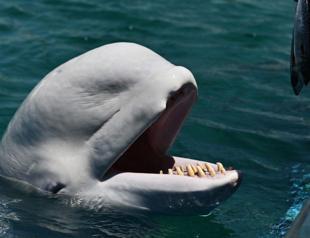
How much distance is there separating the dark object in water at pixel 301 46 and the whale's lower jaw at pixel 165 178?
2.25 feet

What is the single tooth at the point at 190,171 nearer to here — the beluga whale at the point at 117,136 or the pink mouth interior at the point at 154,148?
the beluga whale at the point at 117,136

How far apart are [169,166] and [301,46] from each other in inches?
44.5

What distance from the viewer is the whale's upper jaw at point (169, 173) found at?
4996mm

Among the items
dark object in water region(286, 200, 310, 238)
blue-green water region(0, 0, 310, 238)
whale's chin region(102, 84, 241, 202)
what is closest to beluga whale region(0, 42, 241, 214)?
whale's chin region(102, 84, 241, 202)

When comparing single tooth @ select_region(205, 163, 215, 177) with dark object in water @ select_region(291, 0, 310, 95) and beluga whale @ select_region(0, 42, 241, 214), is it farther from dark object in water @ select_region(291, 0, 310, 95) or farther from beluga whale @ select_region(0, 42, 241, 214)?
dark object in water @ select_region(291, 0, 310, 95)

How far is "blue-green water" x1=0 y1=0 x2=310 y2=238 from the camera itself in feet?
18.1

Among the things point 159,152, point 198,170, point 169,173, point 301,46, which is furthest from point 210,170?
point 301,46

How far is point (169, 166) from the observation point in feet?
17.5

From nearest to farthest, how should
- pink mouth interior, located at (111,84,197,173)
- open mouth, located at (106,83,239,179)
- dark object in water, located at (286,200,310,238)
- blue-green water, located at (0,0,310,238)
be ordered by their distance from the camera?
dark object in water, located at (286,200,310,238) < open mouth, located at (106,83,239,179) < pink mouth interior, located at (111,84,197,173) < blue-green water, located at (0,0,310,238)

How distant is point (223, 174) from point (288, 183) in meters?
2.20

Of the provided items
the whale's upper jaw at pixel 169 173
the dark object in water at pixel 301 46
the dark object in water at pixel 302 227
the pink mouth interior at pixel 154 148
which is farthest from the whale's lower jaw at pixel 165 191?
the dark object in water at pixel 302 227

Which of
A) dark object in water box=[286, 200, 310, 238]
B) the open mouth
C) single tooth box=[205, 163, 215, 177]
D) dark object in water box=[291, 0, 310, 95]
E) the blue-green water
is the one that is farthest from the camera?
the blue-green water

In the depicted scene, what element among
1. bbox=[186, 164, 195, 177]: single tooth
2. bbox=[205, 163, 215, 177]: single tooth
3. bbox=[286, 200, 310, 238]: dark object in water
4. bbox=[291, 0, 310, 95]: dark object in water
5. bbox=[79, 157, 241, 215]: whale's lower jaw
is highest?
bbox=[291, 0, 310, 95]: dark object in water

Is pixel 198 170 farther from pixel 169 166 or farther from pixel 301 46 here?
pixel 301 46
